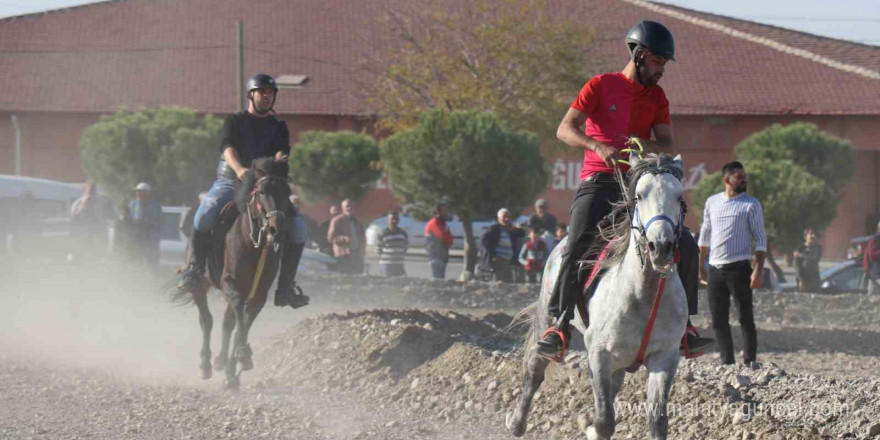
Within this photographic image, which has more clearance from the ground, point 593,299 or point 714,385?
A: point 593,299

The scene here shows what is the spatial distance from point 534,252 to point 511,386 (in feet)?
36.9

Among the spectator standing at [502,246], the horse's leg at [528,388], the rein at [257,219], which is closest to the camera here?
the horse's leg at [528,388]

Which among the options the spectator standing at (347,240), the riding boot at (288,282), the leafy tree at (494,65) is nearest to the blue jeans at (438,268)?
the spectator standing at (347,240)

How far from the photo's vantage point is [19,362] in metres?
12.4

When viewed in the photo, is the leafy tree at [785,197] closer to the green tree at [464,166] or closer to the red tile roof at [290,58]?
the green tree at [464,166]

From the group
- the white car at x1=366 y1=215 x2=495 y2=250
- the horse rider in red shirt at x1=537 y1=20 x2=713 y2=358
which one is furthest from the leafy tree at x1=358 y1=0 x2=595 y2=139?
the horse rider in red shirt at x1=537 y1=20 x2=713 y2=358

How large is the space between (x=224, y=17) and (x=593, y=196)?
48.9 m

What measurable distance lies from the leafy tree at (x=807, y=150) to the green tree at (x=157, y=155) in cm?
1800

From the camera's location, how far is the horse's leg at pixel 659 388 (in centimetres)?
669

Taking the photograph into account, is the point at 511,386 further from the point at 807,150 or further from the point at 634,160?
the point at 807,150

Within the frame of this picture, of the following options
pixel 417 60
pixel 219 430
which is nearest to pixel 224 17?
pixel 417 60

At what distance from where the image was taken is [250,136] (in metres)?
11.5

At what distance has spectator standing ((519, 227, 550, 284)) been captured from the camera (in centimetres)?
2062

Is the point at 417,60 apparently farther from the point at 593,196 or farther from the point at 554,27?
the point at 593,196
